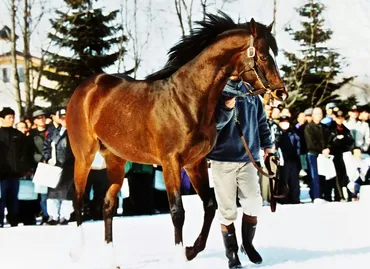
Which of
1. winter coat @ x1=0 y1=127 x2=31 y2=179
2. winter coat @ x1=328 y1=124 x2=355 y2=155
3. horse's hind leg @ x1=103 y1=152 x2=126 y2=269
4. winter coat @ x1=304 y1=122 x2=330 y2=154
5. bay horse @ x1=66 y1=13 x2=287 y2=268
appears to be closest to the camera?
bay horse @ x1=66 y1=13 x2=287 y2=268

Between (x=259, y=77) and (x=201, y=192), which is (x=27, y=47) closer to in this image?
(x=201, y=192)

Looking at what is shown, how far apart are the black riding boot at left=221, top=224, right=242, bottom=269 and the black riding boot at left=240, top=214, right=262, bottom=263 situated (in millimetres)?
147

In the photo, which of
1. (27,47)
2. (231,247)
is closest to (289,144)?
(231,247)

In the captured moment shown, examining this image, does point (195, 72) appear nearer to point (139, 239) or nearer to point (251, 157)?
point (251, 157)

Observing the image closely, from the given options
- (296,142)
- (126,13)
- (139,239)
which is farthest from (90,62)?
(139,239)

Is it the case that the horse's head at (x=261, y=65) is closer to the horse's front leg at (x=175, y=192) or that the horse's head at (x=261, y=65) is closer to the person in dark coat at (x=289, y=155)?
the horse's front leg at (x=175, y=192)

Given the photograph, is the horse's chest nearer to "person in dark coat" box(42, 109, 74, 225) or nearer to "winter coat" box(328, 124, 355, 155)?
"person in dark coat" box(42, 109, 74, 225)

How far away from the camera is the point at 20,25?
11062mm

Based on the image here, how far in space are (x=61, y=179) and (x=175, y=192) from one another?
341 cm

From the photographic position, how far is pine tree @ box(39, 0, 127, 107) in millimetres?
12344

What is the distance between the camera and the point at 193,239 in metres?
5.52

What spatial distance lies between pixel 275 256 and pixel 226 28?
1.81m

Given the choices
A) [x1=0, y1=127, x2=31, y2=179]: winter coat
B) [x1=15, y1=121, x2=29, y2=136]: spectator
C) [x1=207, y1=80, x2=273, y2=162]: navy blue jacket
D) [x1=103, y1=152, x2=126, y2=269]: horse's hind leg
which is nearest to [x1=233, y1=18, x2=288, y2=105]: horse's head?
[x1=207, y1=80, x2=273, y2=162]: navy blue jacket

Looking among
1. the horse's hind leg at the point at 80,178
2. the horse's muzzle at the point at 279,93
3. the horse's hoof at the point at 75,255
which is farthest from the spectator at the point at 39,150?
the horse's muzzle at the point at 279,93
